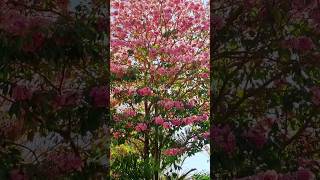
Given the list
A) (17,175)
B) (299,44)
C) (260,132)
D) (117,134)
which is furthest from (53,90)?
(117,134)

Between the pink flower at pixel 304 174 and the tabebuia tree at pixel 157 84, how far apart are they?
1448 millimetres

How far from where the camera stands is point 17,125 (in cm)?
183

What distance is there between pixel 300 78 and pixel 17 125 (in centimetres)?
108

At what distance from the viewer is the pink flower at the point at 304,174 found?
75.0 inches

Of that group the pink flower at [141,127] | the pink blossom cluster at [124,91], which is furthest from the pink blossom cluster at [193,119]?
the pink blossom cluster at [124,91]

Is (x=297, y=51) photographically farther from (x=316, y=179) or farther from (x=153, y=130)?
(x=153, y=130)

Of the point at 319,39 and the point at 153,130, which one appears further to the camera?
the point at 153,130

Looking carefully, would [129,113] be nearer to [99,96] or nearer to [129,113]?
[129,113]

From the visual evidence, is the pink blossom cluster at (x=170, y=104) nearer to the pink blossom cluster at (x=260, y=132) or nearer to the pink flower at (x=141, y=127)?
the pink flower at (x=141, y=127)

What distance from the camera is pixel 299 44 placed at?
6.31 ft

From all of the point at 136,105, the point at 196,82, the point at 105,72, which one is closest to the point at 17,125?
the point at 105,72

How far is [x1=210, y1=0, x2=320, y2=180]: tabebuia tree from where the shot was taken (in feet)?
6.31

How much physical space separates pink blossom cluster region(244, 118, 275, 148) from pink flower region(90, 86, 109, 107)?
0.55 meters

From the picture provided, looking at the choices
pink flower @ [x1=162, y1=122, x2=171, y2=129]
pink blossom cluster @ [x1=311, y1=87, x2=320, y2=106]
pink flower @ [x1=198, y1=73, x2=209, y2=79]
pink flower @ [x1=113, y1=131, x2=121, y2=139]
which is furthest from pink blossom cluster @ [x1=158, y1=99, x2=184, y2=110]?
pink blossom cluster @ [x1=311, y1=87, x2=320, y2=106]
